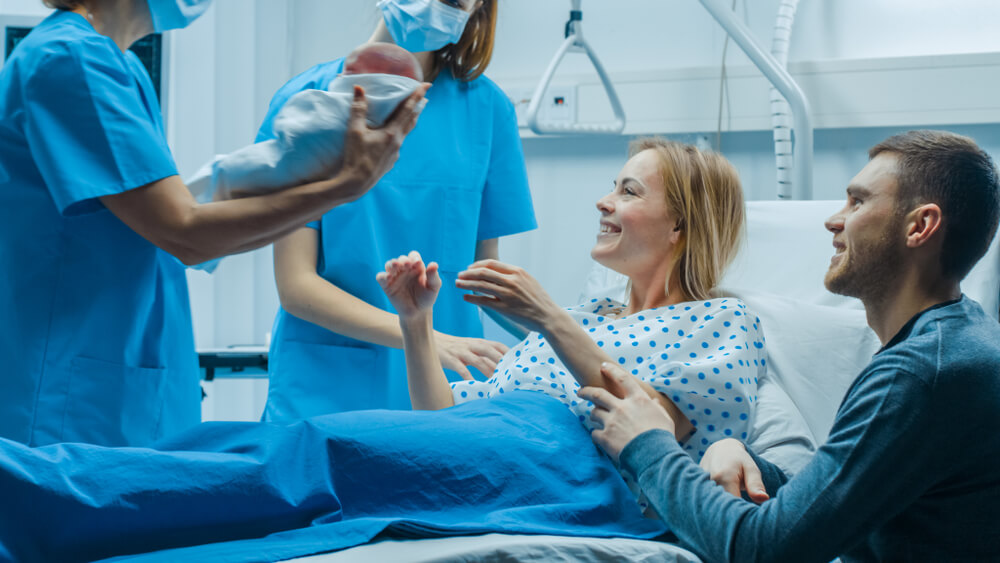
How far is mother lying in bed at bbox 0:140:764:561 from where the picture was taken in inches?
36.7

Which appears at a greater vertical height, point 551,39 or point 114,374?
point 551,39

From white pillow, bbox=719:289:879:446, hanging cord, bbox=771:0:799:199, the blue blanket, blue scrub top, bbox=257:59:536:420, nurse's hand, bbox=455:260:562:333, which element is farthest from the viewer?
hanging cord, bbox=771:0:799:199

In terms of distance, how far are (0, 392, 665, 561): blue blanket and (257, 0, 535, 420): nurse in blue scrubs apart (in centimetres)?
46

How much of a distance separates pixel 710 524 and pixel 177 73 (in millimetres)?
2575

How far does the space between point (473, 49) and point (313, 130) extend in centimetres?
83

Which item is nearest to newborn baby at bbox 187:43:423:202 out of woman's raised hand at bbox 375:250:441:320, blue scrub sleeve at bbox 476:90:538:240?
woman's raised hand at bbox 375:250:441:320

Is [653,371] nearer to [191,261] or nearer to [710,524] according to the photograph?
Result: [710,524]

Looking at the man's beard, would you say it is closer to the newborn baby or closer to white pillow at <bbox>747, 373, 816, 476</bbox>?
white pillow at <bbox>747, 373, 816, 476</bbox>

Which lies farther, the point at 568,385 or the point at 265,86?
the point at 265,86

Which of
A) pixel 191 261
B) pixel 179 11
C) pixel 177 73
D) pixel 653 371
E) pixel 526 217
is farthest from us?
pixel 177 73

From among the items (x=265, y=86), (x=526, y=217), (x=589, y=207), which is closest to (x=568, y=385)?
(x=526, y=217)

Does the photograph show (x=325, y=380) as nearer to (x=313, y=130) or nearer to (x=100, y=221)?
(x=100, y=221)

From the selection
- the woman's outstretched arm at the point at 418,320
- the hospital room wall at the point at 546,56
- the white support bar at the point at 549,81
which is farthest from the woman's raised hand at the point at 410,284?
the hospital room wall at the point at 546,56

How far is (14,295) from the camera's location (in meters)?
1.20
